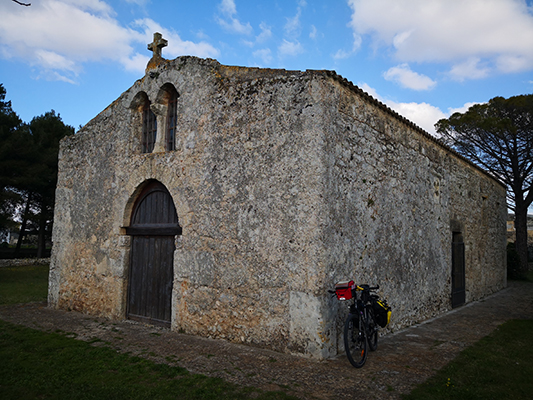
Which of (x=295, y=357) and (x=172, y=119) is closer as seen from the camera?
(x=295, y=357)

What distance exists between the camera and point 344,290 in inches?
190

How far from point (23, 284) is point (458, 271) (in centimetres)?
1388

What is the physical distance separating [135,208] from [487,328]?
→ 7170 millimetres

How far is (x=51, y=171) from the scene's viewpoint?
792 inches

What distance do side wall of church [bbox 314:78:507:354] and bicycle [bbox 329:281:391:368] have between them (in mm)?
314

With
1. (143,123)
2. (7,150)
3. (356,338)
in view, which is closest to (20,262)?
(7,150)

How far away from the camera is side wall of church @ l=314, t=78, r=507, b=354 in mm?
5543

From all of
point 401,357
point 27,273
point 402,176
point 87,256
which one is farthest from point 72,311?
point 27,273

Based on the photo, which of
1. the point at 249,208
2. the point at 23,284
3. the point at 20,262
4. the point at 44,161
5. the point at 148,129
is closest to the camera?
the point at 249,208

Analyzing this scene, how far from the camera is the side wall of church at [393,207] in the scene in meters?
5.54

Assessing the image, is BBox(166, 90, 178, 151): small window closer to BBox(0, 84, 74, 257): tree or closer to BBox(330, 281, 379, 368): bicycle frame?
BBox(330, 281, 379, 368): bicycle frame

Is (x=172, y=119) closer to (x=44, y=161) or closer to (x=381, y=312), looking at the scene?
(x=381, y=312)

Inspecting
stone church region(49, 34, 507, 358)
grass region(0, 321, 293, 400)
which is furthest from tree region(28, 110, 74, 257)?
grass region(0, 321, 293, 400)

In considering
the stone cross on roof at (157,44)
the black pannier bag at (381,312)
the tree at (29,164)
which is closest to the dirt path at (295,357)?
the black pannier bag at (381,312)
